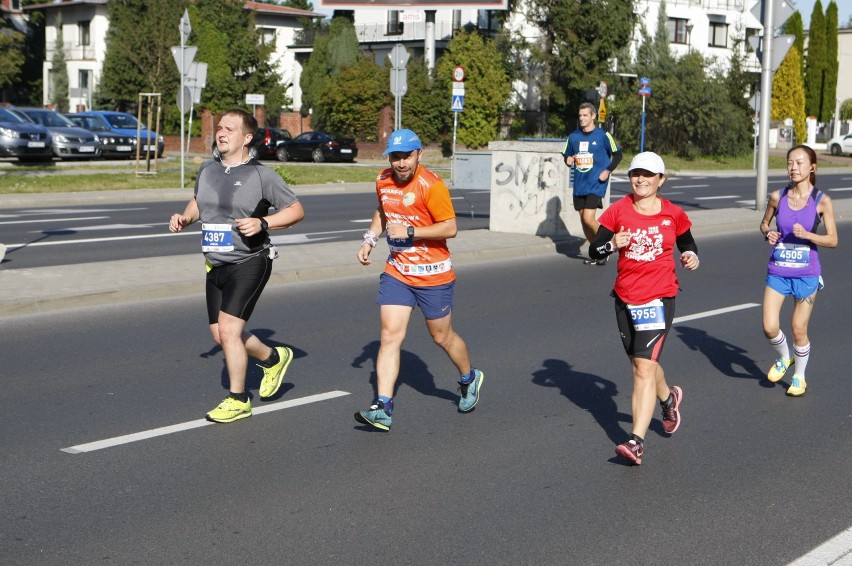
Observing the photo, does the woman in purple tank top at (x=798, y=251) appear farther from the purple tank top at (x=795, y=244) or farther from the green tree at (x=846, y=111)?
the green tree at (x=846, y=111)

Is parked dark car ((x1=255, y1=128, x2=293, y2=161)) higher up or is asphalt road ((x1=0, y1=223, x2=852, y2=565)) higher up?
parked dark car ((x1=255, y1=128, x2=293, y2=161))

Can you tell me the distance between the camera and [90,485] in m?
5.72

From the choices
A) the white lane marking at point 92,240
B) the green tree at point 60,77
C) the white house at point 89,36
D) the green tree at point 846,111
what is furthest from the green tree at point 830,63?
the white lane marking at point 92,240

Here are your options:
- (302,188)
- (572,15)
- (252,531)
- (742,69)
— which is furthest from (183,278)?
(742,69)

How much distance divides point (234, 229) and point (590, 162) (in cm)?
848

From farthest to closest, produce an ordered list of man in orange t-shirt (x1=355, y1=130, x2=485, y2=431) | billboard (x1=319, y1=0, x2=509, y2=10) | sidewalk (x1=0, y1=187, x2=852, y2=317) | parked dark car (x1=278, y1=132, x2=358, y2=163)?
billboard (x1=319, y1=0, x2=509, y2=10)
parked dark car (x1=278, y1=132, x2=358, y2=163)
sidewalk (x1=0, y1=187, x2=852, y2=317)
man in orange t-shirt (x1=355, y1=130, x2=485, y2=431)

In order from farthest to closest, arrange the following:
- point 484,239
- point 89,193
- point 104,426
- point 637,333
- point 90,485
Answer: point 89,193, point 484,239, point 104,426, point 637,333, point 90,485

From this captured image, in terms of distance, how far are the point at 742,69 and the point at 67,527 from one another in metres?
56.7

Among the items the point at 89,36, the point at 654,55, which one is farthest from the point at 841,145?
the point at 89,36

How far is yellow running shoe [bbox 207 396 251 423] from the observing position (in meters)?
6.94

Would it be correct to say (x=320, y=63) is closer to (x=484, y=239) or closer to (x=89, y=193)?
(x=89, y=193)

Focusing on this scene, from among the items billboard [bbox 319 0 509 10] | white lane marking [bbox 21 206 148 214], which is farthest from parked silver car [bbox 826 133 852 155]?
white lane marking [bbox 21 206 148 214]

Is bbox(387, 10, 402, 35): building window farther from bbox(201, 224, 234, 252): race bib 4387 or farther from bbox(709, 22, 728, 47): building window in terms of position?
bbox(201, 224, 234, 252): race bib 4387

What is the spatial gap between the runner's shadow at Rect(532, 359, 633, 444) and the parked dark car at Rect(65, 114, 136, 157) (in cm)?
3086
